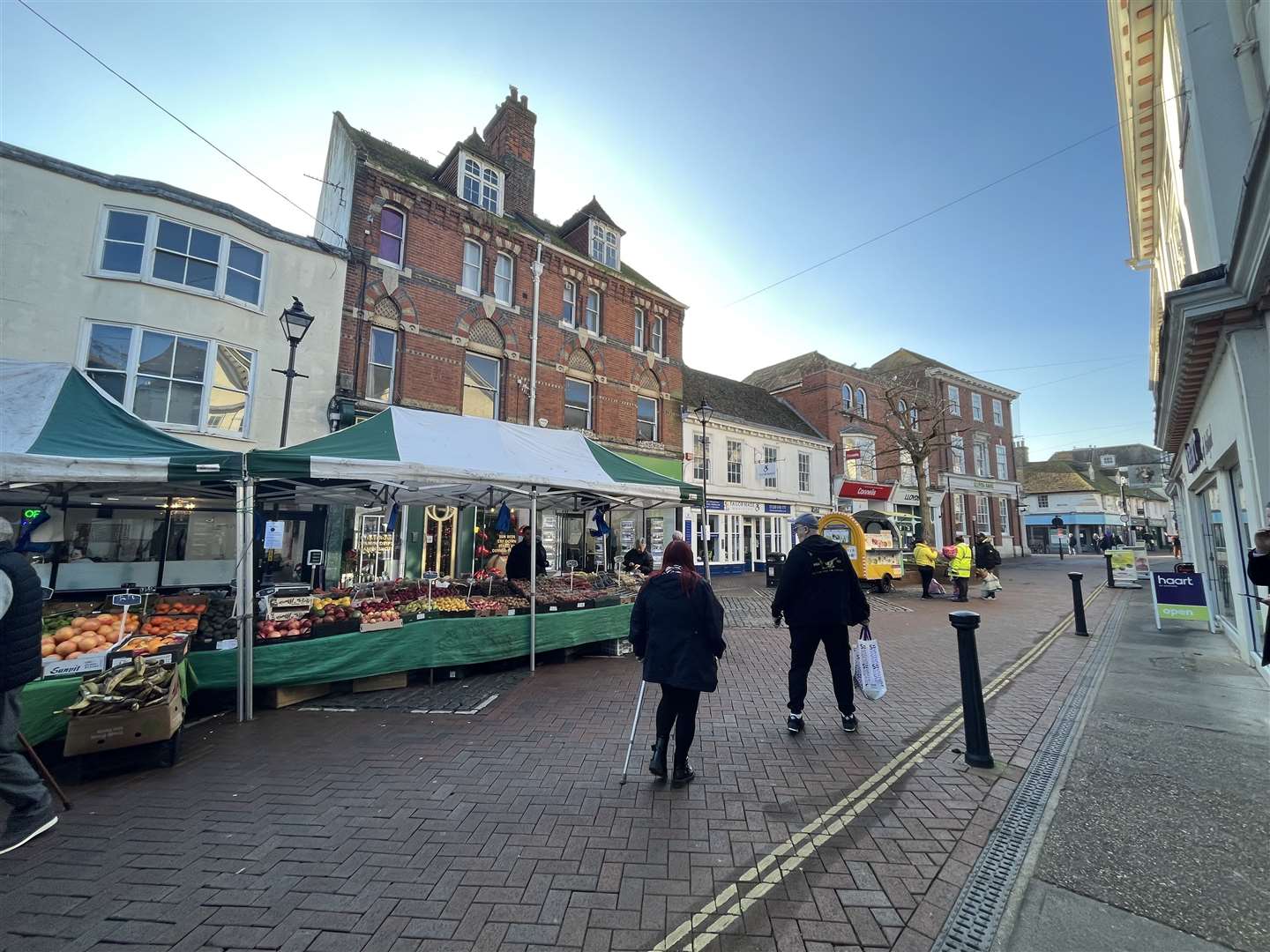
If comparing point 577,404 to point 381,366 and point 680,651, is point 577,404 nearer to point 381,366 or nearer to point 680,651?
point 381,366

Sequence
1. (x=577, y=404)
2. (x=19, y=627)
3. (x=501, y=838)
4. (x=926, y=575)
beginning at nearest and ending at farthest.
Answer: (x=501, y=838) < (x=19, y=627) < (x=926, y=575) < (x=577, y=404)

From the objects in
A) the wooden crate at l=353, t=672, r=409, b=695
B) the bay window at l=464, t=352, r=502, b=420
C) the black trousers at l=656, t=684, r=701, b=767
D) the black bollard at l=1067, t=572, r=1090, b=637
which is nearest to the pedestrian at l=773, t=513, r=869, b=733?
the black trousers at l=656, t=684, r=701, b=767

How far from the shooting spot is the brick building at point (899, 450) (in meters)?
29.7

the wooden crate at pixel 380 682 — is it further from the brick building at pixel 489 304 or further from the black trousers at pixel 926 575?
the black trousers at pixel 926 575

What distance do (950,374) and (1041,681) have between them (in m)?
34.2

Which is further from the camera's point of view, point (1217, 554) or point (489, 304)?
point (489, 304)

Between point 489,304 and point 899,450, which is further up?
point 489,304

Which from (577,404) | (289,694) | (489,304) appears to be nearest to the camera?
(289,694)

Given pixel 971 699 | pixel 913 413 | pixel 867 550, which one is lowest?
pixel 971 699

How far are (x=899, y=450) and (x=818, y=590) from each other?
83.0ft

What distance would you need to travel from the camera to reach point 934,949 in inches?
92.3

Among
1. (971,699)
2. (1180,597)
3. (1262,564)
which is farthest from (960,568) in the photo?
(971,699)

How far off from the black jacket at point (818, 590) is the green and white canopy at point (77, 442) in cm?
586

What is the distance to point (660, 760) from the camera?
4.01 m
